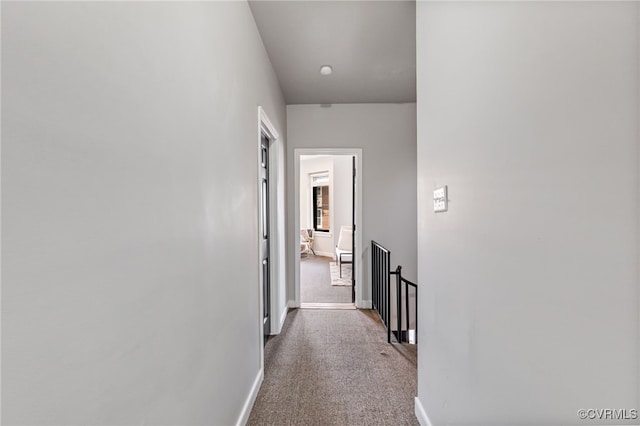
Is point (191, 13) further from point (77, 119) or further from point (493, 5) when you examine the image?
point (493, 5)

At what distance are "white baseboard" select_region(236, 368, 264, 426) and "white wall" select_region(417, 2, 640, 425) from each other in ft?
3.63

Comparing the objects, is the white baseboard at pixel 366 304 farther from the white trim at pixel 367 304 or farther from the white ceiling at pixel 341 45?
the white ceiling at pixel 341 45

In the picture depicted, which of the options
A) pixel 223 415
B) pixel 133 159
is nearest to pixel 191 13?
pixel 133 159

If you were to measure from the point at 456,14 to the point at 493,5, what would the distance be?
0.32 metres

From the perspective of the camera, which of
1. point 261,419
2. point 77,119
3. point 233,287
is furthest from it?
point 261,419

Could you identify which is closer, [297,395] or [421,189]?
[421,189]

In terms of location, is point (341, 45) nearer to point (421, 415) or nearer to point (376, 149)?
point (376, 149)

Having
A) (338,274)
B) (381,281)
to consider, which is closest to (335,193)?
(338,274)

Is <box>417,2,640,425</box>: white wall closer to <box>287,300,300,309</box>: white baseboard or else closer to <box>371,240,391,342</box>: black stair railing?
<box>371,240,391,342</box>: black stair railing

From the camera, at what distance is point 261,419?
6.02 feet

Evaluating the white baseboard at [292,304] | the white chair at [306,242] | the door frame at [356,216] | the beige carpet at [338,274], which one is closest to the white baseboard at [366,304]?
the door frame at [356,216]

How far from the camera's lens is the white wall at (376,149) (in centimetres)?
387

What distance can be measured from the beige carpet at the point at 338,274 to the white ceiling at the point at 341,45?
10.4 ft
